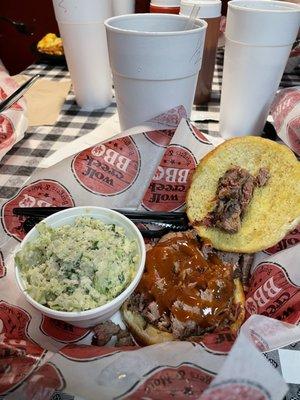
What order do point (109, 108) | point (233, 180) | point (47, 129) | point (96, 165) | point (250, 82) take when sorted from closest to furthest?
point (233, 180) < point (96, 165) < point (250, 82) < point (47, 129) < point (109, 108)

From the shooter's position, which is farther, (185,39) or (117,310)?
(185,39)

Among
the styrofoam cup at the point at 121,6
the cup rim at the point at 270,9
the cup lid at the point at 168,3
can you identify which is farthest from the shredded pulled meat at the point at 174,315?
the styrofoam cup at the point at 121,6

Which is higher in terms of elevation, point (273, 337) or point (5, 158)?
point (273, 337)

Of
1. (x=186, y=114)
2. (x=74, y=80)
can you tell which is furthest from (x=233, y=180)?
(x=74, y=80)

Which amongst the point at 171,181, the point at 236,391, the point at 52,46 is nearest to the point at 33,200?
the point at 171,181

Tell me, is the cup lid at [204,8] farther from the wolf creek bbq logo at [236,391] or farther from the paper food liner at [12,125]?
the wolf creek bbq logo at [236,391]

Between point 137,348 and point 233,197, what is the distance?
1.69ft

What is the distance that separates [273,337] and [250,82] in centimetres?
100

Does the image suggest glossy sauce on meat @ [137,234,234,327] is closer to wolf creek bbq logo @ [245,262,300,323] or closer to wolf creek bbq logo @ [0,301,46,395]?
wolf creek bbq logo @ [245,262,300,323]

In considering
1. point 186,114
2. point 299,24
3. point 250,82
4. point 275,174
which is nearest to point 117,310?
point 275,174

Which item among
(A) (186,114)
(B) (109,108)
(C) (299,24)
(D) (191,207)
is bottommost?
(B) (109,108)

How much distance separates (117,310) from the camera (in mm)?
905

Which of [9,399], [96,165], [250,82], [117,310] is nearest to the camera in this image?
[9,399]

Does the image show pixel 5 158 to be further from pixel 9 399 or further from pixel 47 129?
pixel 9 399
